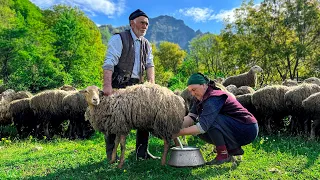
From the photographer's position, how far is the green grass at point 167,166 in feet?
15.0

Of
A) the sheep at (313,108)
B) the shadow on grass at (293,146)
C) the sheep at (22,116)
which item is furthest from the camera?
the sheep at (22,116)

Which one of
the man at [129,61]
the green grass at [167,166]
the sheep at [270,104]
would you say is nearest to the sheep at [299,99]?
the sheep at [270,104]

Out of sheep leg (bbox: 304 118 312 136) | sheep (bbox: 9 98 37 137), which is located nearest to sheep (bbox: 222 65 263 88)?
sheep leg (bbox: 304 118 312 136)

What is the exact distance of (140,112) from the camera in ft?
15.9

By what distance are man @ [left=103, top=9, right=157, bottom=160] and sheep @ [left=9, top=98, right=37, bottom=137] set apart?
19.3ft

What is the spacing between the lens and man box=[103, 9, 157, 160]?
527cm

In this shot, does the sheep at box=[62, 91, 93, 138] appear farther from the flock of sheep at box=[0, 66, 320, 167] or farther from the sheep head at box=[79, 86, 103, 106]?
the sheep head at box=[79, 86, 103, 106]

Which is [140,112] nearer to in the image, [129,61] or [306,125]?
[129,61]

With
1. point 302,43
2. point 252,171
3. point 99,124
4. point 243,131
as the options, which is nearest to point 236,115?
point 243,131

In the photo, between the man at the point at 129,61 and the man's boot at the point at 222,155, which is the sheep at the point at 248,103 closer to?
the man at the point at 129,61

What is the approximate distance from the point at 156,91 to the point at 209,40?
2380 inches

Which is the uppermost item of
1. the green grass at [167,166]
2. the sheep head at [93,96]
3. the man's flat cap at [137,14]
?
the man's flat cap at [137,14]

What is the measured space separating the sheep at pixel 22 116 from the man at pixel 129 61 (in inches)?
232

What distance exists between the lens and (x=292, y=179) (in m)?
4.36
